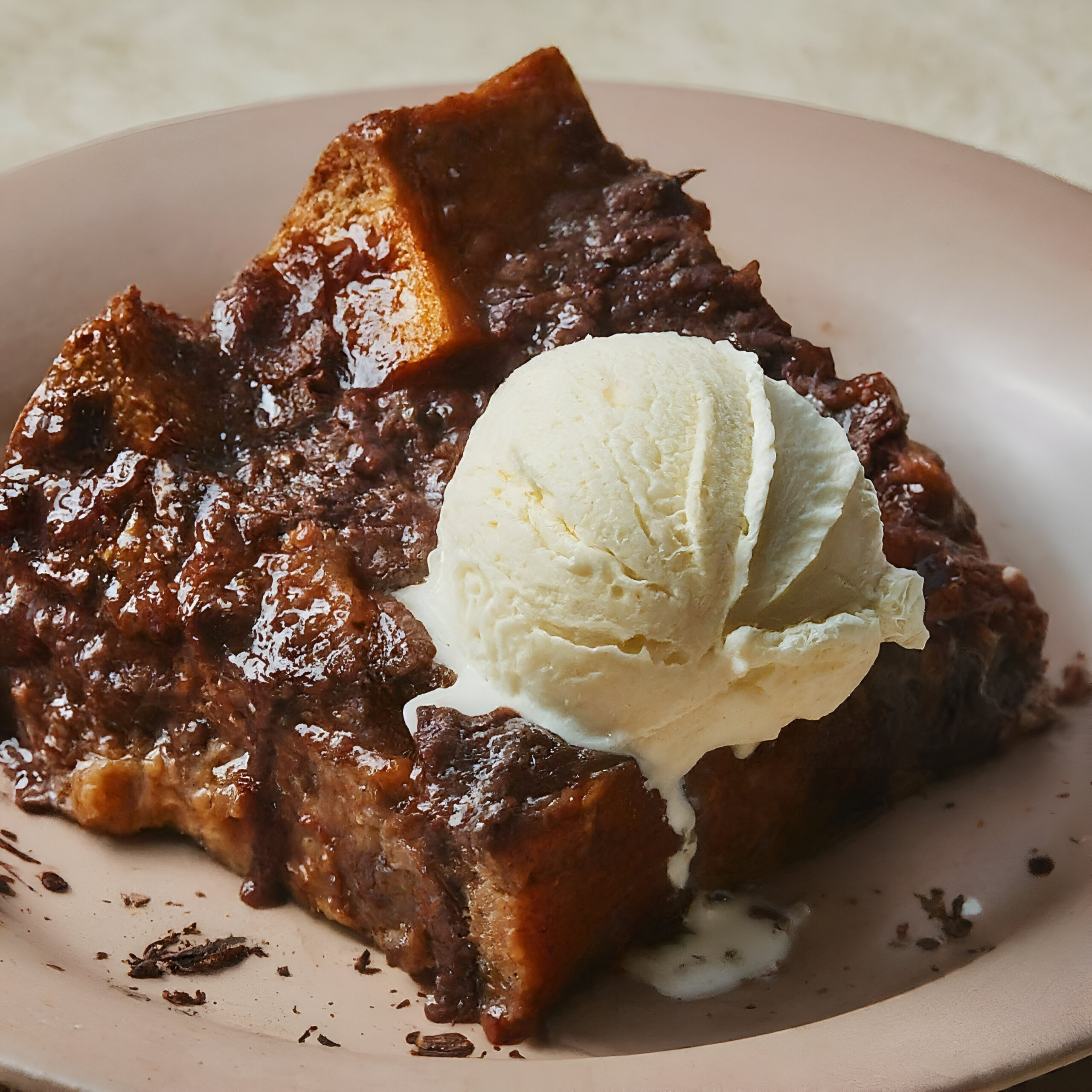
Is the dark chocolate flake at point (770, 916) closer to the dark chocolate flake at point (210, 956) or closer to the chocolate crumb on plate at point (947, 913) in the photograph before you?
the chocolate crumb on plate at point (947, 913)

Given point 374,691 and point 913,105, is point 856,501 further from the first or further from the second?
point 913,105

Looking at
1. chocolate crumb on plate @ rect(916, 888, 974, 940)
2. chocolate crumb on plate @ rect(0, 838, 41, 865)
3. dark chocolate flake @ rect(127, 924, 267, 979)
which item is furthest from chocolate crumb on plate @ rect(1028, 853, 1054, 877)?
chocolate crumb on plate @ rect(0, 838, 41, 865)

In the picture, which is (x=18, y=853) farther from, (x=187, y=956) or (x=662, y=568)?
(x=662, y=568)

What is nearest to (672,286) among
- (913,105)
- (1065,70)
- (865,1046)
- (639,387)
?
(639,387)

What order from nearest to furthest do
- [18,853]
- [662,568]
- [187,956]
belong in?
[662,568] → [187,956] → [18,853]

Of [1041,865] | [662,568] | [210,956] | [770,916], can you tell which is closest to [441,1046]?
[210,956]

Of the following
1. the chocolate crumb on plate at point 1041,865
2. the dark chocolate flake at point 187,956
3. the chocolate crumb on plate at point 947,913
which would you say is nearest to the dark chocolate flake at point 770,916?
the chocolate crumb on plate at point 947,913
